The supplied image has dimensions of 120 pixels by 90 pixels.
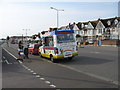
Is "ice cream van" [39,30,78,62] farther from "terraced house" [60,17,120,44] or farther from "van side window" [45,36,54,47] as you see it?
"terraced house" [60,17,120,44]

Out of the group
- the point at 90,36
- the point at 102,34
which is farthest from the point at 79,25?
the point at 102,34

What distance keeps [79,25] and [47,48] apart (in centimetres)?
7249

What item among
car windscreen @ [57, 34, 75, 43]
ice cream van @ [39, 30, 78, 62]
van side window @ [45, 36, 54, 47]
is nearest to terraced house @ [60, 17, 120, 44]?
van side window @ [45, 36, 54, 47]

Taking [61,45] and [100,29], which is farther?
[100,29]

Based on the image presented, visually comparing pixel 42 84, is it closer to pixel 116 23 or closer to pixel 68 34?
pixel 68 34

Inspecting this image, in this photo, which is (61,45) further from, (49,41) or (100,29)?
(100,29)

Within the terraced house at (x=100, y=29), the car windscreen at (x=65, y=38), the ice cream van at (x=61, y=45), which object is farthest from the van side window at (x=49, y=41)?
the terraced house at (x=100, y=29)

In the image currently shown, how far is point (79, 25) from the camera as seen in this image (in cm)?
8650

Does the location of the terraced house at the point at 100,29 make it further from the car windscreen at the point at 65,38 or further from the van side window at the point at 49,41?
the car windscreen at the point at 65,38

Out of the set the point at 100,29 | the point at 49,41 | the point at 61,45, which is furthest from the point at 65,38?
the point at 100,29

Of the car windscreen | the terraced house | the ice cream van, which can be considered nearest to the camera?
the ice cream van

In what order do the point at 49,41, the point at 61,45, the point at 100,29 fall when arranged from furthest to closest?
the point at 100,29 → the point at 49,41 → the point at 61,45

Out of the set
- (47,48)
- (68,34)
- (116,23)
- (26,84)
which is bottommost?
(26,84)

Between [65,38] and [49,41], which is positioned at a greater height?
[65,38]
